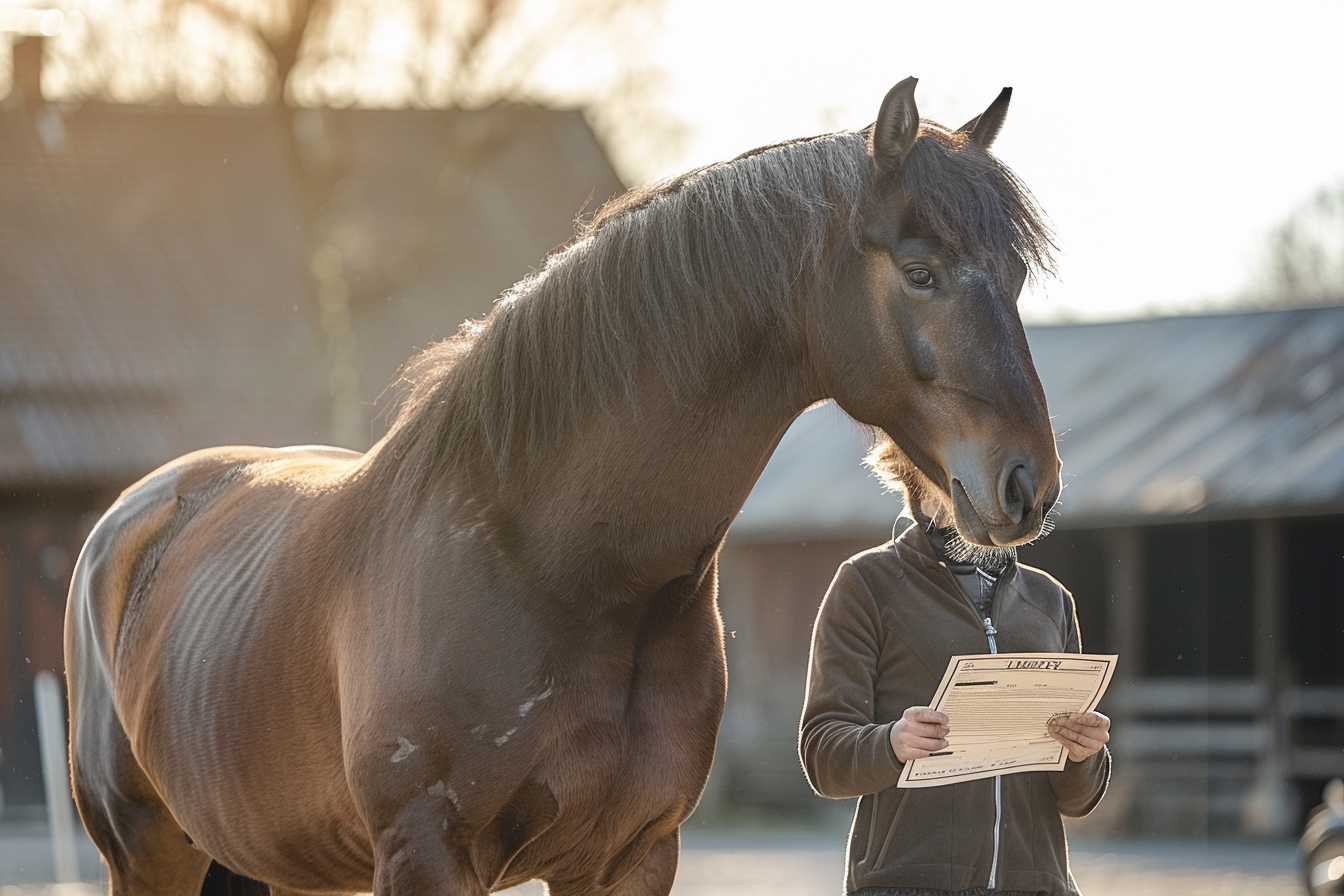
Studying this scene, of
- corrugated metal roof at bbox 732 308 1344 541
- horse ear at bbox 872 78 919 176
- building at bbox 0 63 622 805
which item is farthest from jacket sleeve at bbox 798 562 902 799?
building at bbox 0 63 622 805

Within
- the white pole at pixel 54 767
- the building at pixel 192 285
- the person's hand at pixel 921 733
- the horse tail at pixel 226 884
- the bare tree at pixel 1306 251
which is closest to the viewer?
the person's hand at pixel 921 733

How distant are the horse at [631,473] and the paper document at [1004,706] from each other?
0.39 metres

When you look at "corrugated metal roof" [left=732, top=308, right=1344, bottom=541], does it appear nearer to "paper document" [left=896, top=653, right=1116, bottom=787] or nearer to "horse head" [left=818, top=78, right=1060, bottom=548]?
"paper document" [left=896, top=653, right=1116, bottom=787]

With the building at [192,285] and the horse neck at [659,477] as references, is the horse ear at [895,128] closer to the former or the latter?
the horse neck at [659,477]

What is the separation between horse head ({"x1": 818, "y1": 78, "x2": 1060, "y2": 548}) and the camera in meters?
2.69

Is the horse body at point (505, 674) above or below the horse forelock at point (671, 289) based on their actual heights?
below

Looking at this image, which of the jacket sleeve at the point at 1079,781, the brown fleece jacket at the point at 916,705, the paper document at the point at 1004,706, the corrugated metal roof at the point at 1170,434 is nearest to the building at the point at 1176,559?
the corrugated metal roof at the point at 1170,434

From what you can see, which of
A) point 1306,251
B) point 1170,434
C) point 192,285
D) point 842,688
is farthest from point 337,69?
point 1306,251

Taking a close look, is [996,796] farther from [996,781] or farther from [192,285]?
[192,285]

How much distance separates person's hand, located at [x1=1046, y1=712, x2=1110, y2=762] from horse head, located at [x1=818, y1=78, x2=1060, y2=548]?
0.59 m

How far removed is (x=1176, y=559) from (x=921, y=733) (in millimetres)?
15321

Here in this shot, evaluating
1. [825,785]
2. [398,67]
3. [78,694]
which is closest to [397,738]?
[825,785]

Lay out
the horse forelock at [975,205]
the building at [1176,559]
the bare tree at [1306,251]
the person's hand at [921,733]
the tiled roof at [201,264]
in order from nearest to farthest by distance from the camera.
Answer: the horse forelock at [975,205]
the person's hand at [921,733]
the building at [1176,559]
the tiled roof at [201,264]
the bare tree at [1306,251]

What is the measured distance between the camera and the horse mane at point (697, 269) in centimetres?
286
